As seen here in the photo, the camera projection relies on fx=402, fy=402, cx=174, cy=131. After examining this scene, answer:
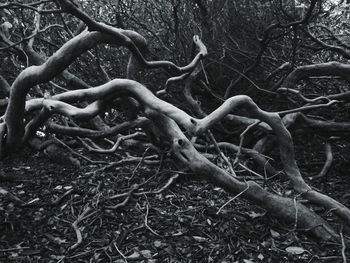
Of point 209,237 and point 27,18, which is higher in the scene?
point 27,18

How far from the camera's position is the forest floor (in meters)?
2.52

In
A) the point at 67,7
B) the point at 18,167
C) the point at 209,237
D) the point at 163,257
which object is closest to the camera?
the point at 67,7

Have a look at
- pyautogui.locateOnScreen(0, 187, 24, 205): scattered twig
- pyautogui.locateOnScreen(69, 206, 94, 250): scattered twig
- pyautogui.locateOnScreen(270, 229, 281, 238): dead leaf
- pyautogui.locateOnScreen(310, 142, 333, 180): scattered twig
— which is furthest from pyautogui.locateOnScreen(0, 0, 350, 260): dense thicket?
pyautogui.locateOnScreen(69, 206, 94, 250): scattered twig

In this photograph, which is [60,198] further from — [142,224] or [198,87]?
[198,87]

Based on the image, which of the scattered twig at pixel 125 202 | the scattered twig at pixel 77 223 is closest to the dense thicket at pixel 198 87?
the scattered twig at pixel 125 202

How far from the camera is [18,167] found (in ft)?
14.9

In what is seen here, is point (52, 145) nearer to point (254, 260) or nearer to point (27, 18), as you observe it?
point (27, 18)

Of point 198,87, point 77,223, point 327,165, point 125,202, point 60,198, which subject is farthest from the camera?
point 198,87

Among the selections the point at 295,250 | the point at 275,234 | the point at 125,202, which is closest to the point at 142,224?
the point at 125,202

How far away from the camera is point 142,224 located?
2922 mm

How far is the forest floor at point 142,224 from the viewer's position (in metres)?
2.52

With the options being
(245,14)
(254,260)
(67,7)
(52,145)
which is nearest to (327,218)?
(254,260)

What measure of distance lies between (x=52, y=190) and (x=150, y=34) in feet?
7.87

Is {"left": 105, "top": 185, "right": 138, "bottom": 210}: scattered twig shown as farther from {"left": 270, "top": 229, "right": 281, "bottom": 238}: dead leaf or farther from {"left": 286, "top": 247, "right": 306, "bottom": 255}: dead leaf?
{"left": 286, "top": 247, "right": 306, "bottom": 255}: dead leaf
